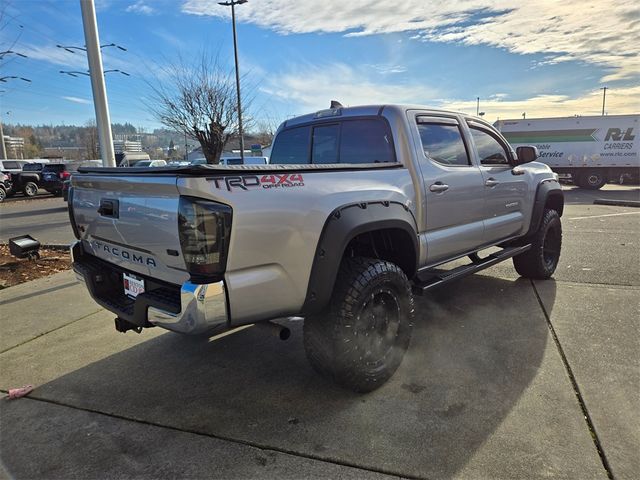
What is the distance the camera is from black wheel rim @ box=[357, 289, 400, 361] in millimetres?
2838

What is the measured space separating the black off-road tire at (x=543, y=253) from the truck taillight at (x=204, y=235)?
4303 millimetres

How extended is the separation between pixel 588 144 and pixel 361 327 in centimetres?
2415

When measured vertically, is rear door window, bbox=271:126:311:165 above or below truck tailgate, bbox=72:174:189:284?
above

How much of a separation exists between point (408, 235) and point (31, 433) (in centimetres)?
281

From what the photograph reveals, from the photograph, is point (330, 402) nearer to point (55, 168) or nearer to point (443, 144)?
point (443, 144)

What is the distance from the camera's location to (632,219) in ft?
34.4

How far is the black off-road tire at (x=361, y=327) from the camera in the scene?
8.82ft

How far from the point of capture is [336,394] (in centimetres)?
291

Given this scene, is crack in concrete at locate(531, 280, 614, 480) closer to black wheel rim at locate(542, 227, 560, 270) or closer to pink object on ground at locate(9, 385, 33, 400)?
black wheel rim at locate(542, 227, 560, 270)

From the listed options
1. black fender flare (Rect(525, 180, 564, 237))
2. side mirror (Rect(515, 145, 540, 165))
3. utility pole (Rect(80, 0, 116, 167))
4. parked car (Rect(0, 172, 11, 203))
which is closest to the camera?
side mirror (Rect(515, 145, 540, 165))

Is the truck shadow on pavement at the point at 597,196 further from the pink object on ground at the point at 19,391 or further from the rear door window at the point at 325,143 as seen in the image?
the pink object on ground at the point at 19,391

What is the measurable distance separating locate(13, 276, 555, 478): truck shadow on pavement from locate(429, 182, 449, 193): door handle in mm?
1325

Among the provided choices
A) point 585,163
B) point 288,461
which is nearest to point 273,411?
point 288,461

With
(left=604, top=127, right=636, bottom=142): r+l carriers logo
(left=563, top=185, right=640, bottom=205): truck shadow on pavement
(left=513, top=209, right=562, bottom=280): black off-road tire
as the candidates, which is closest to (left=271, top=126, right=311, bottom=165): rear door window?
(left=513, top=209, right=562, bottom=280): black off-road tire
